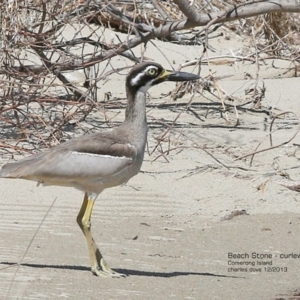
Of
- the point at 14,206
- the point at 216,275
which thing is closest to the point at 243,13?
the point at 14,206

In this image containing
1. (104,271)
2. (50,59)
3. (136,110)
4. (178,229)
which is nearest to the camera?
(104,271)

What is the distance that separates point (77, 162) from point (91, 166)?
87 mm

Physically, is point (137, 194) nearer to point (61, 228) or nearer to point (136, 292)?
point (61, 228)

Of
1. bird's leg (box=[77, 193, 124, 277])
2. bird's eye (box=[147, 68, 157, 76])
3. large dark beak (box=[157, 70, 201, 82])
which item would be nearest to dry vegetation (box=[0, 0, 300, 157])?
large dark beak (box=[157, 70, 201, 82])

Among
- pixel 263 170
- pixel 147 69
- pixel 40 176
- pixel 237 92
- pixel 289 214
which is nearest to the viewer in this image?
pixel 40 176

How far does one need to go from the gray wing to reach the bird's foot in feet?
1.72

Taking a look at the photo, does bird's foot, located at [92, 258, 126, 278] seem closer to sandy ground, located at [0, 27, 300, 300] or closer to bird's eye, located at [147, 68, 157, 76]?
sandy ground, located at [0, 27, 300, 300]

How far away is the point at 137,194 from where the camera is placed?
22.2 feet

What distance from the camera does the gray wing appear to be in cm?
522

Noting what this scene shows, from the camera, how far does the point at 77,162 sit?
526 cm

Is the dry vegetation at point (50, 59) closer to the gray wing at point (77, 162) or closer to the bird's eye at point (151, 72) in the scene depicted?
the bird's eye at point (151, 72)

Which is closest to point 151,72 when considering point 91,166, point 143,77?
point 143,77

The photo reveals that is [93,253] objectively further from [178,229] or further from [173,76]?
[173,76]

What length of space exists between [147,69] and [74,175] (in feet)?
3.04
